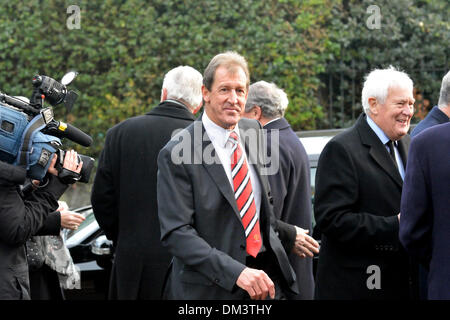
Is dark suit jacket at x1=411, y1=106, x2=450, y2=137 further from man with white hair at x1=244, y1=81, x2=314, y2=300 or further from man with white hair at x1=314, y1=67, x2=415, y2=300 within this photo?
man with white hair at x1=244, y1=81, x2=314, y2=300

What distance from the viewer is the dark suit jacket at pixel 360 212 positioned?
4324 mm

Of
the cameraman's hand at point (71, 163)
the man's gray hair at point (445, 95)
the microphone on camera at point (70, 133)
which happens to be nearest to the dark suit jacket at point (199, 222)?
the cameraman's hand at point (71, 163)

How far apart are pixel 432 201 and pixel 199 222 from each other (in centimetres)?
107

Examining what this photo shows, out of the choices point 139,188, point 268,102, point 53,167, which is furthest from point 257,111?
point 53,167

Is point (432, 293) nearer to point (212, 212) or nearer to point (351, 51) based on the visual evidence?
point (212, 212)

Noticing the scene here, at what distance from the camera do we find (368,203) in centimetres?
438

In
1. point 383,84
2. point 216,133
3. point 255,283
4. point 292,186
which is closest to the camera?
point 255,283

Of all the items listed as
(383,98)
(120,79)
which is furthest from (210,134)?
(120,79)

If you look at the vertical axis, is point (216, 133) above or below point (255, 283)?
above

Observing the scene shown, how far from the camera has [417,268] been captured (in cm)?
446

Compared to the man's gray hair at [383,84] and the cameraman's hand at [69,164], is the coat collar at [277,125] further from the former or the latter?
the cameraman's hand at [69,164]

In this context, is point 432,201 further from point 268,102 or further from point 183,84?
point 268,102

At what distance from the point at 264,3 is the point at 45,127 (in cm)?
660

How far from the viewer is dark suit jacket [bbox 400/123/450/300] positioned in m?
3.54
